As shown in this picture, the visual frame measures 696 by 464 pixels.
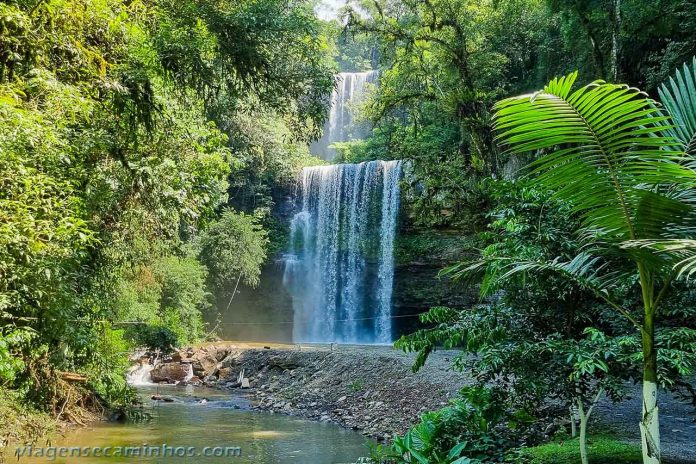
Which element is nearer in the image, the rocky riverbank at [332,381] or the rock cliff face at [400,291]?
the rocky riverbank at [332,381]

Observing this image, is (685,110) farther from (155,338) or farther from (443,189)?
(155,338)

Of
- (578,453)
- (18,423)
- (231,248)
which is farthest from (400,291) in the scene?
(578,453)

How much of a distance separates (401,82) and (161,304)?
40.8ft

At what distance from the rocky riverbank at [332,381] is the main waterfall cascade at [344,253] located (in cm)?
770

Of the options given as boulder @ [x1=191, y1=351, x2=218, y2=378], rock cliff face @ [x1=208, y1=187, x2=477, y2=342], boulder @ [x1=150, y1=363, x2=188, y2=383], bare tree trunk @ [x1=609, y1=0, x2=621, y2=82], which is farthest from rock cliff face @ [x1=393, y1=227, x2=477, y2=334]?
bare tree trunk @ [x1=609, y1=0, x2=621, y2=82]

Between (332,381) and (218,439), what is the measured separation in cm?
477

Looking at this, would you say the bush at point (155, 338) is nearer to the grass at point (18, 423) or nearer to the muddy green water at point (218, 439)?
the muddy green water at point (218, 439)

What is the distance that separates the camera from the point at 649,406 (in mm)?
2748

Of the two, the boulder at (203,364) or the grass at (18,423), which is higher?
the grass at (18,423)

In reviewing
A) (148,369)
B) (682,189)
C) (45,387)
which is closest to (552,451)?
(682,189)

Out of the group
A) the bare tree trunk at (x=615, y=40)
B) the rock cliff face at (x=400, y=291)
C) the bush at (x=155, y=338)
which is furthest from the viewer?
the rock cliff face at (x=400, y=291)

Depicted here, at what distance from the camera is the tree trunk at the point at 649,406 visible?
2689mm

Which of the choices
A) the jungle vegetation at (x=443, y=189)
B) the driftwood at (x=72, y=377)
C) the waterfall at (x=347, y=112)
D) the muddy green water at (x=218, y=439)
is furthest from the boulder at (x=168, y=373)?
the waterfall at (x=347, y=112)

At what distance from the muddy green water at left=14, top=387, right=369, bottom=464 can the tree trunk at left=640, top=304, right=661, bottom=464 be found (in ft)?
18.8
